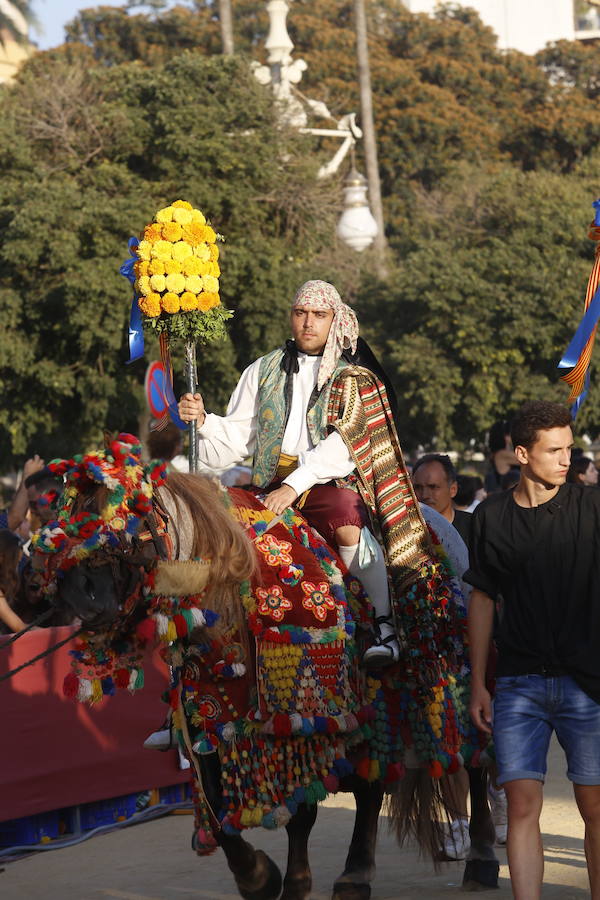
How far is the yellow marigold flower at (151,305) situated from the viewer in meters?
6.37

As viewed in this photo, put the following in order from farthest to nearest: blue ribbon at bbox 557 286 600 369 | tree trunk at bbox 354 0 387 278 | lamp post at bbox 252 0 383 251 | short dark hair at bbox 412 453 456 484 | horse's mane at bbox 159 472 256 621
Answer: tree trunk at bbox 354 0 387 278 < lamp post at bbox 252 0 383 251 < short dark hair at bbox 412 453 456 484 < blue ribbon at bbox 557 286 600 369 < horse's mane at bbox 159 472 256 621

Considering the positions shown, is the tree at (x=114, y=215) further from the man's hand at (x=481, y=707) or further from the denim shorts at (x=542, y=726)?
the denim shorts at (x=542, y=726)

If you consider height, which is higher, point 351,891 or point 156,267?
point 156,267

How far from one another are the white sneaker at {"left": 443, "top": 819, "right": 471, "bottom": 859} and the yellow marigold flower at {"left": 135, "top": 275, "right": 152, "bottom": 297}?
2.93 metres

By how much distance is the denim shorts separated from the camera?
4844mm

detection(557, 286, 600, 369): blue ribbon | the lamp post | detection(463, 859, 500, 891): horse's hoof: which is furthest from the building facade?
detection(463, 859, 500, 891): horse's hoof

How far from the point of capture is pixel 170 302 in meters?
6.38

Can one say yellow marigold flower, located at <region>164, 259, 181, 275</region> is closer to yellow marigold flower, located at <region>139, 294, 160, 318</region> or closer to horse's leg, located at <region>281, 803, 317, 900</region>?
yellow marigold flower, located at <region>139, 294, 160, 318</region>

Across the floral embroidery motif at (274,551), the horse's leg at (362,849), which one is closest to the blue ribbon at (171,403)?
the floral embroidery motif at (274,551)

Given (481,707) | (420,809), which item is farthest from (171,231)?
(420,809)

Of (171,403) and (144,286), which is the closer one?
(144,286)

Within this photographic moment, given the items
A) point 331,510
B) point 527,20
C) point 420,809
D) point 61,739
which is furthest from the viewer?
point 527,20

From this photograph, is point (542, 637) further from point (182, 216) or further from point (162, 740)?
point (182, 216)

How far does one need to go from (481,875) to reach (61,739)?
8.87ft
